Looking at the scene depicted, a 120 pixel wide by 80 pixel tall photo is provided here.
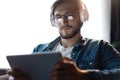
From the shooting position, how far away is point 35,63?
97cm

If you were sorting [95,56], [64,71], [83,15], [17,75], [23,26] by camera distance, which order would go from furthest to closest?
[23,26], [83,15], [95,56], [17,75], [64,71]

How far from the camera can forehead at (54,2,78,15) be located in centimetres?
140

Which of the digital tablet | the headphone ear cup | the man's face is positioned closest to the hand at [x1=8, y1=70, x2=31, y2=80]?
the digital tablet

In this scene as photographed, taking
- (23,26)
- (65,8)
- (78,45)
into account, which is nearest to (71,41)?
(78,45)

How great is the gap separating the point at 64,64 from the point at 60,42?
2.18 ft

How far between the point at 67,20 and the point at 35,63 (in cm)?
47

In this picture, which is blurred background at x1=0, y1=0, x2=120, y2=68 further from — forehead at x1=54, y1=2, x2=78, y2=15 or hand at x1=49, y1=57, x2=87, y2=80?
hand at x1=49, y1=57, x2=87, y2=80

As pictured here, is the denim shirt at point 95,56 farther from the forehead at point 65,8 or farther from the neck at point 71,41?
the forehead at point 65,8

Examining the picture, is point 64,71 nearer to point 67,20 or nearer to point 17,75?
point 17,75

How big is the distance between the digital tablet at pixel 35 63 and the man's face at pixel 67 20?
1.41 ft

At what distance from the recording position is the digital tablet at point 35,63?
0.90 meters

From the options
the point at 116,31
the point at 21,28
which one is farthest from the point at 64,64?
the point at 116,31

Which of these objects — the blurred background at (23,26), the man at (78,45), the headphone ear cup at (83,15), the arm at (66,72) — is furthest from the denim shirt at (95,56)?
the blurred background at (23,26)

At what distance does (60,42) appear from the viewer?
1.54 metres
